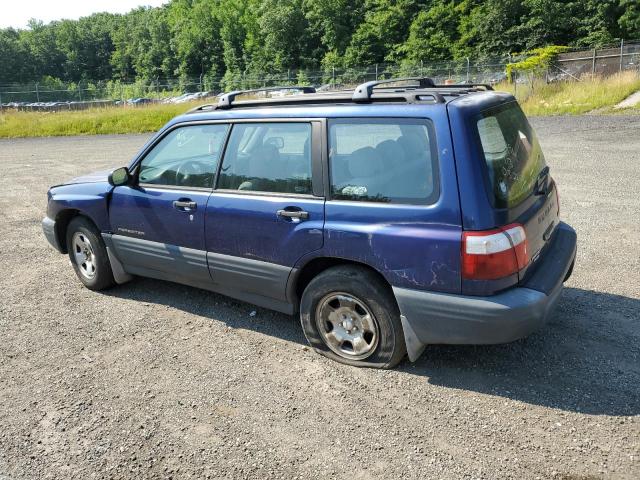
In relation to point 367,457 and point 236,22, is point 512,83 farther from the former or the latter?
point 236,22

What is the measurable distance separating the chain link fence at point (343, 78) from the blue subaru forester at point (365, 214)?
15.5 metres

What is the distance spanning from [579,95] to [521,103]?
217 centimetres

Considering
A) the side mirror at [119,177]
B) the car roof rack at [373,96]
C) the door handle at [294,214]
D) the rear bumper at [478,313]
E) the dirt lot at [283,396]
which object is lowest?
the dirt lot at [283,396]

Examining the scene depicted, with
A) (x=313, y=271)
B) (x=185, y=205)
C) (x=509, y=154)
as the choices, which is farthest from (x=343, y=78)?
(x=509, y=154)

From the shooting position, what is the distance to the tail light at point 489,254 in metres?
3.05

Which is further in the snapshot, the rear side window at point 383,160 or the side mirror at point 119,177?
the side mirror at point 119,177

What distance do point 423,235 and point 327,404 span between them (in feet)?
3.96

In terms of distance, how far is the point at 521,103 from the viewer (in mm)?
22266

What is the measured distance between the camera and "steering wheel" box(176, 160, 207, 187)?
173 inches

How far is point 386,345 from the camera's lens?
A: 3.56m

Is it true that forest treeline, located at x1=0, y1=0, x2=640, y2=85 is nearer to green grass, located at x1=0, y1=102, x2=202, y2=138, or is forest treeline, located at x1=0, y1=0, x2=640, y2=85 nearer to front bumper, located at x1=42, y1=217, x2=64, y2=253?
green grass, located at x1=0, y1=102, x2=202, y2=138

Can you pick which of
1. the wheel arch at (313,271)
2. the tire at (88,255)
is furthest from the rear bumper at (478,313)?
the tire at (88,255)

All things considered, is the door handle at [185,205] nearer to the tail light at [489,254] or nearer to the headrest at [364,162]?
the headrest at [364,162]

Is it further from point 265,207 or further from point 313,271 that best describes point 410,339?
point 265,207
